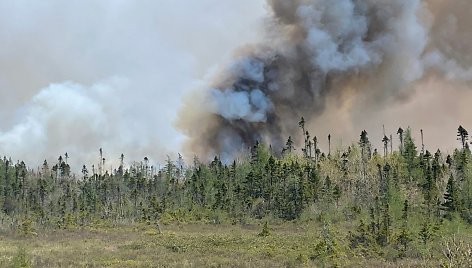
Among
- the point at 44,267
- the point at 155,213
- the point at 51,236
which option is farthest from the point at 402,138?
the point at 44,267

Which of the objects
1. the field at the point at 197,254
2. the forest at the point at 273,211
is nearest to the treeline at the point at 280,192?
the forest at the point at 273,211

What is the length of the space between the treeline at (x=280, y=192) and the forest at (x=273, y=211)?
13.6 inches

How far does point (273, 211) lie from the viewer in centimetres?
11088

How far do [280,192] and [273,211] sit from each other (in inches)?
269

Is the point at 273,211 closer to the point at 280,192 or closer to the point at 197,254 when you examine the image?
the point at 280,192

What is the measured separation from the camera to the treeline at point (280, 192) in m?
95.6

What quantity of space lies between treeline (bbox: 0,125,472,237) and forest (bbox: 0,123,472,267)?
35 cm

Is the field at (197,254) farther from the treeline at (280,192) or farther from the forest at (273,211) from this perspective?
the treeline at (280,192)

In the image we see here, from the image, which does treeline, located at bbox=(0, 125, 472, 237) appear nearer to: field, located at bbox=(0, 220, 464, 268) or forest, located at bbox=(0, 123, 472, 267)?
forest, located at bbox=(0, 123, 472, 267)

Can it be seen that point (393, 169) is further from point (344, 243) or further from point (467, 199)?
point (344, 243)

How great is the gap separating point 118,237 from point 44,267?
120ft

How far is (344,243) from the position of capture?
6241 cm

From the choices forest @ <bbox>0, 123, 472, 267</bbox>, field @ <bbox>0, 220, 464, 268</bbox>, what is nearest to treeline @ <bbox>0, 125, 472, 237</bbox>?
forest @ <bbox>0, 123, 472, 267</bbox>

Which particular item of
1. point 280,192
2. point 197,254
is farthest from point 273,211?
point 197,254
